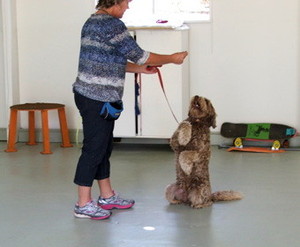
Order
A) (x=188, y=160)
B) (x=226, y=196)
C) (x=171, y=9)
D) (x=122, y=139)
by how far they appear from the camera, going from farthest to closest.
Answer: (x=122, y=139) < (x=171, y=9) < (x=226, y=196) < (x=188, y=160)

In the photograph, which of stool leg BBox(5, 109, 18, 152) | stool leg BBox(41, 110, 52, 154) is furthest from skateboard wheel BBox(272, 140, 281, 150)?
stool leg BBox(5, 109, 18, 152)

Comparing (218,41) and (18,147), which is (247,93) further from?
(18,147)

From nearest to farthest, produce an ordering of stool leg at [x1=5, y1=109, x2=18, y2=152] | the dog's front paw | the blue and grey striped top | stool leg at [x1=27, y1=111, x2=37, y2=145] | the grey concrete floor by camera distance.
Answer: the grey concrete floor < the blue and grey striped top < the dog's front paw < stool leg at [x1=5, y1=109, x2=18, y2=152] < stool leg at [x1=27, y1=111, x2=37, y2=145]

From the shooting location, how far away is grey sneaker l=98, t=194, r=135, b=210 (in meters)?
3.71

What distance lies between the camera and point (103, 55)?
335 cm

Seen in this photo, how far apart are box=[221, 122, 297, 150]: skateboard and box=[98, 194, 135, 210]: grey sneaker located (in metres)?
1.86

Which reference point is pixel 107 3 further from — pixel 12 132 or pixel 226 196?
pixel 12 132

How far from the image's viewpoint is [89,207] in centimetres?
351

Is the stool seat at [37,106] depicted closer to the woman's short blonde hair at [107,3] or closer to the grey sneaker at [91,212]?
the grey sneaker at [91,212]

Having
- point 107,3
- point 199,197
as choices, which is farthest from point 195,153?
point 107,3

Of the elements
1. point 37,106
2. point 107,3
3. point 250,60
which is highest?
point 107,3

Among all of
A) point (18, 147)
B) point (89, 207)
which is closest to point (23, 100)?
point (18, 147)

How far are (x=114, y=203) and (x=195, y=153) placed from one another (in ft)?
1.95

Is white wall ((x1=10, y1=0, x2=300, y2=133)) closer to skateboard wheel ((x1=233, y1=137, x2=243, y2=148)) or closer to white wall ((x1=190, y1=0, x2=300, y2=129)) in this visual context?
white wall ((x1=190, y1=0, x2=300, y2=129))
